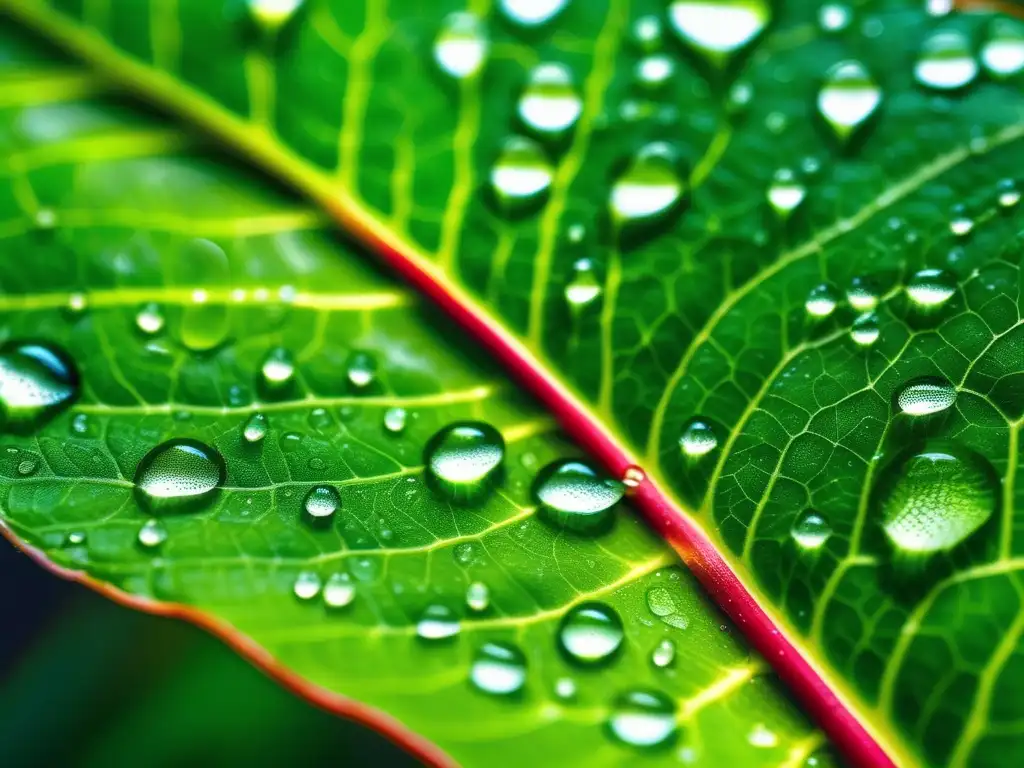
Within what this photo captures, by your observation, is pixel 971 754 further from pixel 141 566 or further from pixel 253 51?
pixel 253 51

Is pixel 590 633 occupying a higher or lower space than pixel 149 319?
lower

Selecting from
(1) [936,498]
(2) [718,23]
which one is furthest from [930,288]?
(2) [718,23]

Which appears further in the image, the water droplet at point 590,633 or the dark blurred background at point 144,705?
the dark blurred background at point 144,705

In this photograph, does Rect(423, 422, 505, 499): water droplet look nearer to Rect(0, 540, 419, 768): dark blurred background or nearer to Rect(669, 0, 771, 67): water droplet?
Rect(669, 0, 771, 67): water droplet

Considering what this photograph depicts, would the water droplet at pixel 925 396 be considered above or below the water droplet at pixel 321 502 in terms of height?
above

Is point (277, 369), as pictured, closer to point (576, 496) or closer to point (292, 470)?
point (292, 470)

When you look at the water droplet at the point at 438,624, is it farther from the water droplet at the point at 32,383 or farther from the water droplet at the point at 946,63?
the water droplet at the point at 946,63

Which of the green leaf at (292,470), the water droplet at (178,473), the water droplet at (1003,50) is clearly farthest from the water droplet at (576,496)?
the water droplet at (1003,50)
